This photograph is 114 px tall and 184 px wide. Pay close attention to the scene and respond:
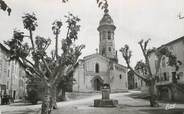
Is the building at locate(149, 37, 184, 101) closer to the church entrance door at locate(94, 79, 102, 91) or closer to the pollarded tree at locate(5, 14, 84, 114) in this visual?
the church entrance door at locate(94, 79, 102, 91)

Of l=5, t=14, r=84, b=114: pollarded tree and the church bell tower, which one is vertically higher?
the church bell tower

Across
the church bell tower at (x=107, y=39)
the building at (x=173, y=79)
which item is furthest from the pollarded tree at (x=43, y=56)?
the church bell tower at (x=107, y=39)

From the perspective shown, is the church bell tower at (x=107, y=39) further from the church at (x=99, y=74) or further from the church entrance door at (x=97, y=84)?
the church entrance door at (x=97, y=84)

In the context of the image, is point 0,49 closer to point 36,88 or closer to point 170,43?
point 36,88

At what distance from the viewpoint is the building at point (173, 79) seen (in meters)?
39.7

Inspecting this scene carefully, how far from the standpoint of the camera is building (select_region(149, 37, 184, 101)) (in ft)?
130

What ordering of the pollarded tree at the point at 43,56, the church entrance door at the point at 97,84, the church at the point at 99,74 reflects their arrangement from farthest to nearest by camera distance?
the church entrance door at the point at 97,84 → the church at the point at 99,74 → the pollarded tree at the point at 43,56

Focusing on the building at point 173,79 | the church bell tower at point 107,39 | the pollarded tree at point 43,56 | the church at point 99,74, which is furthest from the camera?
the church bell tower at point 107,39

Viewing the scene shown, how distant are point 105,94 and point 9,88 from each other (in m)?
22.3

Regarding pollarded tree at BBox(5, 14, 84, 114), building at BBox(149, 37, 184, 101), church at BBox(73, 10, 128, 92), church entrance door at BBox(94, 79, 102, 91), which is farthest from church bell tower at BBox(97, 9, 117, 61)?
pollarded tree at BBox(5, 14, 84, 114)

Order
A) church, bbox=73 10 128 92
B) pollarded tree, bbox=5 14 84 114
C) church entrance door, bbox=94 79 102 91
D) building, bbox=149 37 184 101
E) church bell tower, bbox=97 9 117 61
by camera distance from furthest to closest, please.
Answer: church bell tower, bbox=97 9 117 61, church entrance door, bbox=94 79 102 91, church, bbox=73 10 128 92, building, bbox=149 37 184 101, pollarded tree, bbox=5 14 84 114

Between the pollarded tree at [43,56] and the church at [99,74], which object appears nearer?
the pollarded tree at [43,56]

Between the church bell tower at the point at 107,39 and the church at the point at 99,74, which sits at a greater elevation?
the church bell tower at the point at 107,39

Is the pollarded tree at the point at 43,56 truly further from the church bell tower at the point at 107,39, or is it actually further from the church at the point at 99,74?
the church bell tower at the point at 107,39
